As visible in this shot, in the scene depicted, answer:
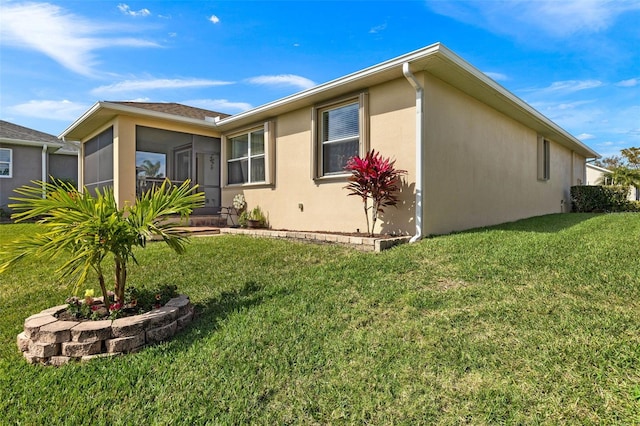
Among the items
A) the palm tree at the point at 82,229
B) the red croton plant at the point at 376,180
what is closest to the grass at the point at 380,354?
the palm tree at the point at 82,229

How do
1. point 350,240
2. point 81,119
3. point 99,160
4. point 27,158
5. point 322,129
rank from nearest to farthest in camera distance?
point 350,240
point 322,129
point 81,119
point 99,160
point 27,158

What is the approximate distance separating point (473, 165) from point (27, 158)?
56.7ft

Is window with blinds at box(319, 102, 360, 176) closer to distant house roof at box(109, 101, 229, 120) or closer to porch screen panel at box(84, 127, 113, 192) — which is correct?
distant house roof at box(109, 101, 229, 120)

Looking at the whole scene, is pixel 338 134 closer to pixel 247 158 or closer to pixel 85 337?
pixel 247 158

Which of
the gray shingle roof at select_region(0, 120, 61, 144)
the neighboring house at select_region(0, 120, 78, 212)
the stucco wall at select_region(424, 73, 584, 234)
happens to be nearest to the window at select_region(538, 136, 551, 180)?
the stucco wall at select_region(424, 73, 584, 234)

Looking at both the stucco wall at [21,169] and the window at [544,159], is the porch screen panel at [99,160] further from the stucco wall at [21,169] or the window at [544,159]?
the window at [544,159]

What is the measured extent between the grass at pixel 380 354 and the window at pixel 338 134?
10.5 ft

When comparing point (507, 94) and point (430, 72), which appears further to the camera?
point (507, 94)

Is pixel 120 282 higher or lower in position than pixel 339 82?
lower

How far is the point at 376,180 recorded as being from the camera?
598 cm

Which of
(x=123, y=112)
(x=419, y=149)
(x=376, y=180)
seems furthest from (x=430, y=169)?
(x=123, y=112)

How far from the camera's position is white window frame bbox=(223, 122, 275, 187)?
28.4 ft

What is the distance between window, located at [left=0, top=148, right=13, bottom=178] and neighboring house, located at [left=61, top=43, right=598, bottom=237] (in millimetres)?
5172

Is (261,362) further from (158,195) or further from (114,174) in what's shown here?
(114,174)
